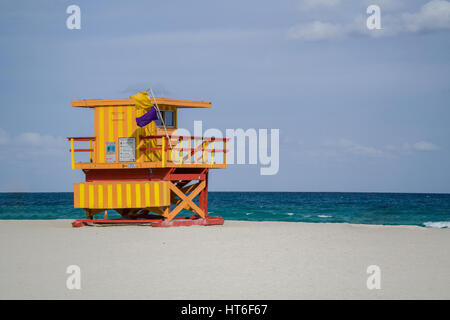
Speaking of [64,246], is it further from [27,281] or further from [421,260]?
[421,260]

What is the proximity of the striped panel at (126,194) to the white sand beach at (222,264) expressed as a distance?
1665 mm

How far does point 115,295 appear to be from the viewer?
981cm

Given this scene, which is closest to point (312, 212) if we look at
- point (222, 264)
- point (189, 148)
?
point (189, 148)

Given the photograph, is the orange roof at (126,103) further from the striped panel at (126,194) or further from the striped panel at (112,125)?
the striped panel at (126,194)

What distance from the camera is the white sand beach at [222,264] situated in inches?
398

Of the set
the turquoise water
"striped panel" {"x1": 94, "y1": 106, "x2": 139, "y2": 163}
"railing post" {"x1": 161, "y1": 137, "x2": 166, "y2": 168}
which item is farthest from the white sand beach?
the turquoise water

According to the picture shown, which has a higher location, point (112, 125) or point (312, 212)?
point (112, 125)

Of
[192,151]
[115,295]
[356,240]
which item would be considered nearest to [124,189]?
[192,151]

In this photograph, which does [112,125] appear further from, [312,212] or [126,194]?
[312,212]


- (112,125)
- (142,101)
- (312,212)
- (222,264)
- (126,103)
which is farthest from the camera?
(312,212)

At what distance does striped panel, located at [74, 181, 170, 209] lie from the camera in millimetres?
20859

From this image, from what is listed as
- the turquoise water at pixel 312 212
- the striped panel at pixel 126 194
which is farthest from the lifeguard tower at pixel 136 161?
the turquoise water at pixel 312 212

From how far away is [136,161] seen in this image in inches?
843

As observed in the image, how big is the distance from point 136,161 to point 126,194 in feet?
4.29
